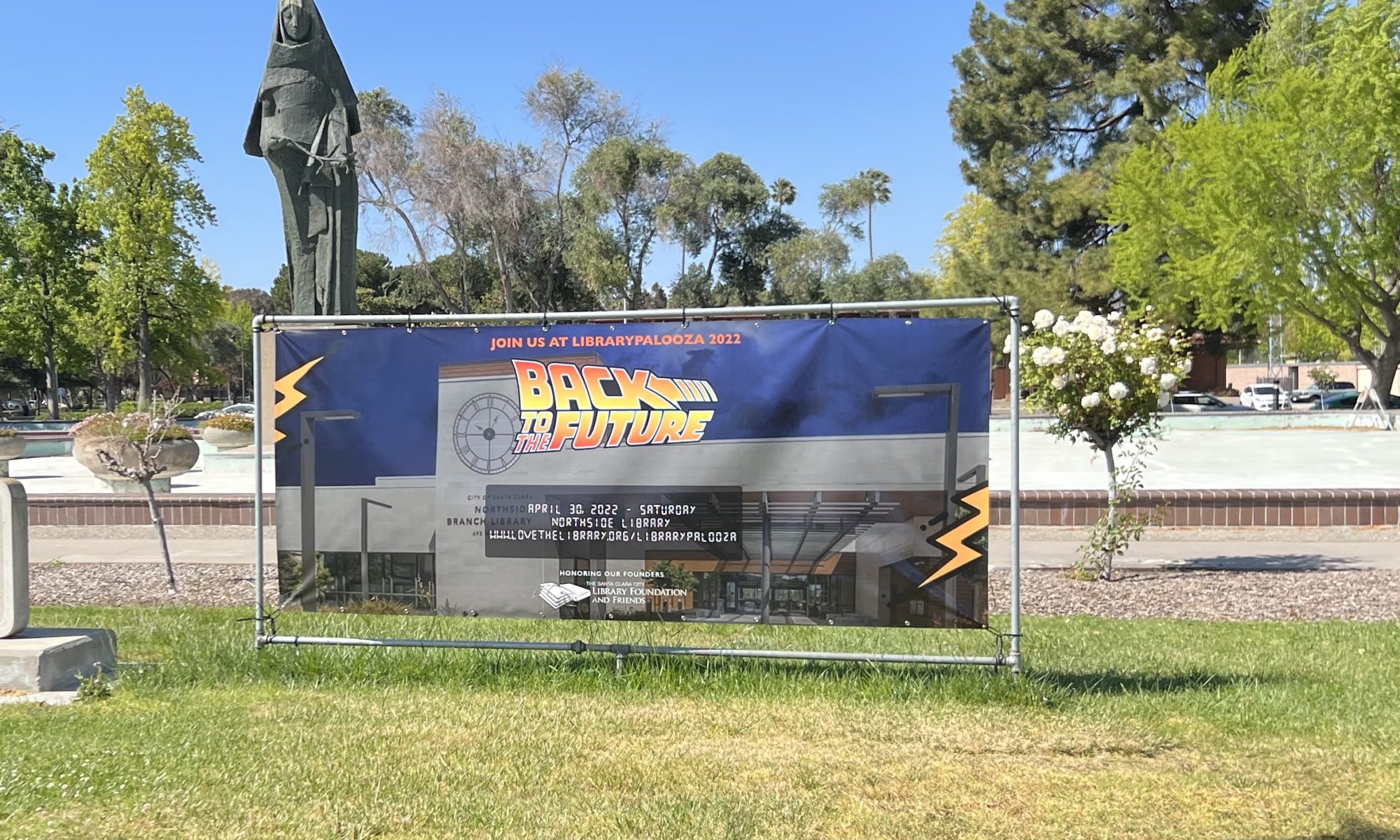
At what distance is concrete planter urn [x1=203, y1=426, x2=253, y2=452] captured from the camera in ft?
76.2

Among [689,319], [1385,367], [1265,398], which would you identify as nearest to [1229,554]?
[689,319]

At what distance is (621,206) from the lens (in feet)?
176

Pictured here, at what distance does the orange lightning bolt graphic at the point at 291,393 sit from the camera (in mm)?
6027

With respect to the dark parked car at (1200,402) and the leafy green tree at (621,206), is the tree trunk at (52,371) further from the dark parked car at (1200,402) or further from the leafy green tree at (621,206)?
the dark parked car at (1200,402)

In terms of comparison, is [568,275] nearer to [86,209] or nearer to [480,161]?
[480,161]

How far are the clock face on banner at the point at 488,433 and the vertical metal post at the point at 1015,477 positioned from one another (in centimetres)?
245

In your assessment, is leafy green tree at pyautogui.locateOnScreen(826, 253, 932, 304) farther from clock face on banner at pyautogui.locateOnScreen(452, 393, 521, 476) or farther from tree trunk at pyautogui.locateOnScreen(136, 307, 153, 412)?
clock face on banner at pyautogui.locateOnScreen(452, 393, 521, 476)

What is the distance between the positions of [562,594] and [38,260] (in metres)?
53.8

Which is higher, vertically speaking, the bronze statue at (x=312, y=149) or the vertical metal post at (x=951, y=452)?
the bronze statue at (x=312, y=149)

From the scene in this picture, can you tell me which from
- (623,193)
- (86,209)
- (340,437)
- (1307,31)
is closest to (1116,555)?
(340,437)

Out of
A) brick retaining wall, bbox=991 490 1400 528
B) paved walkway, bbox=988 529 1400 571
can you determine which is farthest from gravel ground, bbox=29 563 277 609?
brick retaining wall, bbox=991 490 1400 528

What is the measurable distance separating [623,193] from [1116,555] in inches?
1726

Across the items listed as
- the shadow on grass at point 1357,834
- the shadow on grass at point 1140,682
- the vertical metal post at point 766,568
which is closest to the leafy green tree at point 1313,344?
the shadow on grass at point 1140,682

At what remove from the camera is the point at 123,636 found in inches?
291
